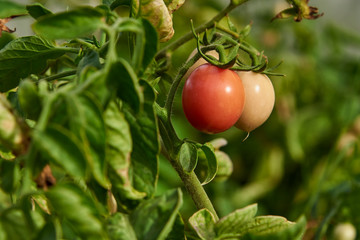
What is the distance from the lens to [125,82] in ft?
1.03

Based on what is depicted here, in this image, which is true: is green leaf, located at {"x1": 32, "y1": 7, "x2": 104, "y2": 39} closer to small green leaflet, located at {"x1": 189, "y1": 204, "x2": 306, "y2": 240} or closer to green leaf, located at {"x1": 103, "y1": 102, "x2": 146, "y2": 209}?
green leaf, located at {"x1": 103, "y1": 102, "x2": 146, "y2": 209}

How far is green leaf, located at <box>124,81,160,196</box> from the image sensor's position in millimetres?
332

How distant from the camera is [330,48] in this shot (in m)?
1.98

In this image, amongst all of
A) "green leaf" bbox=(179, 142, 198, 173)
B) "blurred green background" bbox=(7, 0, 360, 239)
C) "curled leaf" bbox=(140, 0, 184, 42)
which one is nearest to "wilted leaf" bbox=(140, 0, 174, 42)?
"curled leaf" bbox=(140, 0, 184, 42)

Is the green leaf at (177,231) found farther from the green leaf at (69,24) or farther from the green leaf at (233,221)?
the green leaf at (69,24)

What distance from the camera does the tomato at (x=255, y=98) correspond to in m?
0.50

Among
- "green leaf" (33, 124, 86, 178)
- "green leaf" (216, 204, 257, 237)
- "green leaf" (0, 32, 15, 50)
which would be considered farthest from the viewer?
"green leaf" (0, 32, 15, 50)

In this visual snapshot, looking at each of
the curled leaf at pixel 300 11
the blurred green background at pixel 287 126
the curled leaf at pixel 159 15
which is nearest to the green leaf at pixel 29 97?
the curled leaf at pixel 159 15

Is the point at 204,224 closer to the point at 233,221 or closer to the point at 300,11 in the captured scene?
the point at 233,221

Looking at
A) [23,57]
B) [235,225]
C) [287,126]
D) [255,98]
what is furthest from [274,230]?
[287,126]

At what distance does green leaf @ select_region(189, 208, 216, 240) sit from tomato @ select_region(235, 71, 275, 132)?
0.12 metres

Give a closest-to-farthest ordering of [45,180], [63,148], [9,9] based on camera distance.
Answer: [63,148] < [45,180] < [9,9]

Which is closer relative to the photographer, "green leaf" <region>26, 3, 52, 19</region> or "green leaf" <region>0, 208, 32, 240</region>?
"green leaf" <region>0, 208, 32, 240</region>

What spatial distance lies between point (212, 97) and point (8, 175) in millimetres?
201
